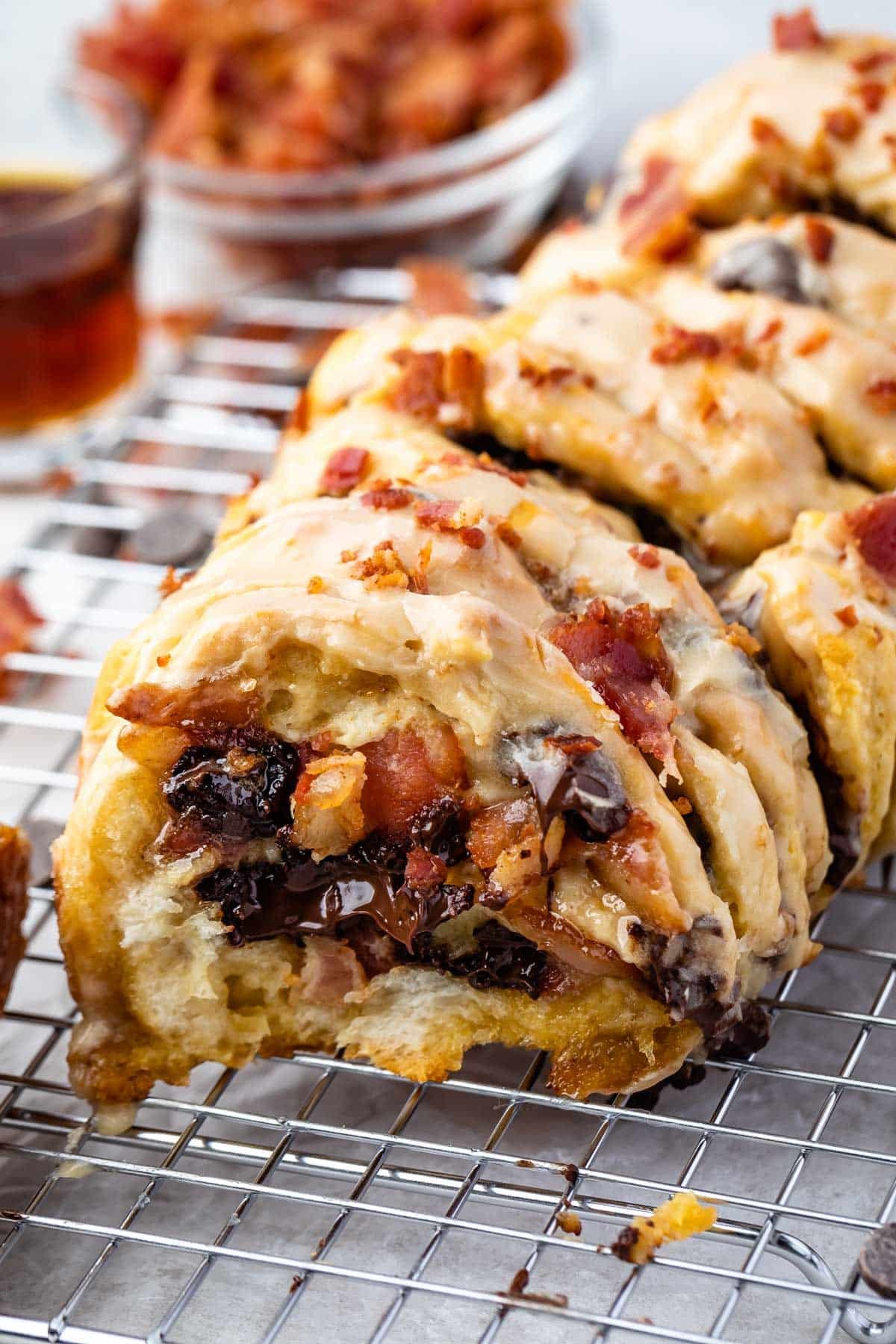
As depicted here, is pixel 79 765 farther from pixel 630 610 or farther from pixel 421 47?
pixel 421 47

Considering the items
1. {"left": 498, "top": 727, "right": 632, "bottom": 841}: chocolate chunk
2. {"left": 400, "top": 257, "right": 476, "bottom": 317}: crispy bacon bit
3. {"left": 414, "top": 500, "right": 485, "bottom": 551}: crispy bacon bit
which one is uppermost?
{"left": 414, "top": 500, "right": 485, "bottom": 551}: crispy bacon bit

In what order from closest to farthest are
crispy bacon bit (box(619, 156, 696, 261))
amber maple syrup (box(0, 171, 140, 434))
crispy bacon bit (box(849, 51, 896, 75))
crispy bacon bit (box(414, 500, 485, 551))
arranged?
1. crispy bacon bit (box(414, 500, 485, 551))
2. crispy bacon bit (box(619, 156, 696, 261))
3. crispy bacon bit (box(849, 51, 896, 75))
4. amber maple syrup (box(0, 171, 140, 434))

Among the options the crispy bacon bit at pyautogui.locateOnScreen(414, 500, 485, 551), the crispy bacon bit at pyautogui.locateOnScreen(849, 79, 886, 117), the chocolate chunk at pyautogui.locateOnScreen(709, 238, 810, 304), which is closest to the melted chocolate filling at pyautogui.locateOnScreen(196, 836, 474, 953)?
the crispy bacon bit at pyautogui.locateOnScreen(414, 500, 485, 551)

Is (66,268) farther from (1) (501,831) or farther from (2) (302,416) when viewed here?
(1) (501,831)

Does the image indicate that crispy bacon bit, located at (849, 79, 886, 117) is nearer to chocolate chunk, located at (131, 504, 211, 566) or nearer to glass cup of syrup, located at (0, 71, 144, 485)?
chocolate chunk, located at (131, 504, 211, 566)

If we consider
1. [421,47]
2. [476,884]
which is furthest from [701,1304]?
[421,47]

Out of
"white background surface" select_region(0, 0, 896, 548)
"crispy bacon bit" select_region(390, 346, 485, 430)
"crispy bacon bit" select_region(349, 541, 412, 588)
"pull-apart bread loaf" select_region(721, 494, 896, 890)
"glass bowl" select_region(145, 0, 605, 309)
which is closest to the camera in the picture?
"crispy bacon bit" select_region(349, 541, 412, 588)

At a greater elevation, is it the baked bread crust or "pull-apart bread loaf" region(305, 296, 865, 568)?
"pull-apart bread loaf" region(305, 296, 865, 568)

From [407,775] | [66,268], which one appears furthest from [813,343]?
[66,268]
